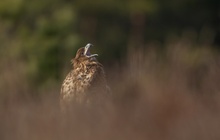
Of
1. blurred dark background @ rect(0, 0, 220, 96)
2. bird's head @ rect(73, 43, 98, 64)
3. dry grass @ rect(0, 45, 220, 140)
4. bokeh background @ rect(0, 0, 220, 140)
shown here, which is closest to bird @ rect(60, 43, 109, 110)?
bird's head @ rect(73, 43, 98, 64)

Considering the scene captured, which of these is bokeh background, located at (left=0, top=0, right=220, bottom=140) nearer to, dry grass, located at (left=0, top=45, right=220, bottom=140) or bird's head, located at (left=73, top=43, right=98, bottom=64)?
dry grass, located at (left=0, top=45, right=220, bottom=140)

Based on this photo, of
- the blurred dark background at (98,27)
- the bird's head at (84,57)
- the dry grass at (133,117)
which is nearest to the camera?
the dry grass at (133,117)

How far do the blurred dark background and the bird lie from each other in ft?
30.9

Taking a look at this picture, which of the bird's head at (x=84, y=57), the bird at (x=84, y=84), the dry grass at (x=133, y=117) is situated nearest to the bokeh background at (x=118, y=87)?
the dry grass at (x=133, y=117)

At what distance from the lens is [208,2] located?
3888 centimetres

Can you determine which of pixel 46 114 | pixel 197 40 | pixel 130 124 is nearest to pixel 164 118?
pixel 130 124

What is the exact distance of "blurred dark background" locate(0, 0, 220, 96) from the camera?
2091cm

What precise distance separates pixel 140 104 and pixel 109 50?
89.2 feet

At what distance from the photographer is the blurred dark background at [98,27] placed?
68.6 ft

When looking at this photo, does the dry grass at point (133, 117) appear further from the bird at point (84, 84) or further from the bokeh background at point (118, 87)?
the bird at point (84, 84)

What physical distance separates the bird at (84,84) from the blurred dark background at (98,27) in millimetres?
9404

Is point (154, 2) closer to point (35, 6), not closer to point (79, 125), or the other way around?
point (35, 6)

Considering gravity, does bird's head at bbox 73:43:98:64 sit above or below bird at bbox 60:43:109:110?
above

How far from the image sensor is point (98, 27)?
38.2m
